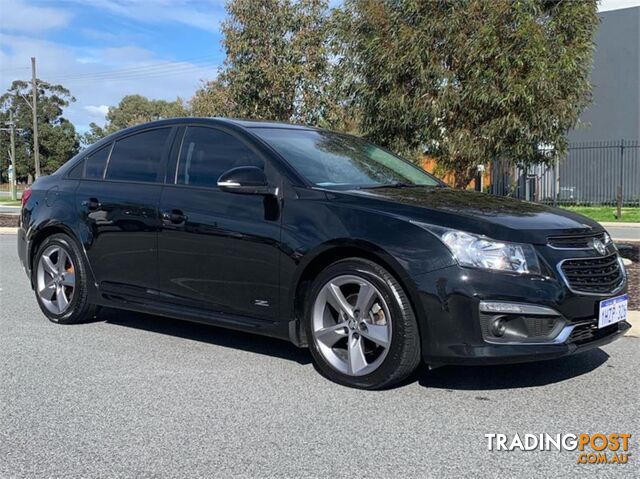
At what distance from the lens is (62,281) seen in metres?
6.02

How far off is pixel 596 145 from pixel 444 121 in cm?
1916

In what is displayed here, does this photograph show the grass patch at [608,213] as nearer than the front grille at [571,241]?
No

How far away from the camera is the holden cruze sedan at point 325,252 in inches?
→ 150

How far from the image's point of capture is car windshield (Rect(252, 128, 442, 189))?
4738mm

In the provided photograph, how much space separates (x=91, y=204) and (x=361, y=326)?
2748 mm

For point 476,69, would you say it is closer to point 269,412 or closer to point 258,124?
point 258,124

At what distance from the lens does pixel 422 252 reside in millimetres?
3875

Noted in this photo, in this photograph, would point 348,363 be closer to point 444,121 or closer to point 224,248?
point 224,248

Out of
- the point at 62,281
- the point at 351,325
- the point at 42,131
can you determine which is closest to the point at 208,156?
the point at 351,325

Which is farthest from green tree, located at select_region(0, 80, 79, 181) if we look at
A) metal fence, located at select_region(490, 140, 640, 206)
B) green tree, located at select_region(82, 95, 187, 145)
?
metal fence, located at select_region(490, 140, 640, 206)

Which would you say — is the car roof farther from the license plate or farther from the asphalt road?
the license plate

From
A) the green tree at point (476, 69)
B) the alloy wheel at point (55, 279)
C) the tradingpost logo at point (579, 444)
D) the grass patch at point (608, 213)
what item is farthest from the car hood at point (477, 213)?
the grass patch at point (608, 213)

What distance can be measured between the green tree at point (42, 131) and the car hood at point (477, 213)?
246ft

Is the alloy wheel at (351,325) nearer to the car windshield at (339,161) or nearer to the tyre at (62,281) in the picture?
the car windshield at (339,161)
